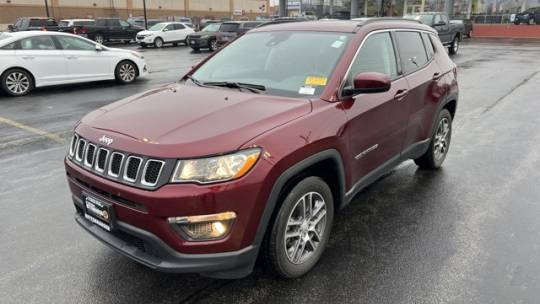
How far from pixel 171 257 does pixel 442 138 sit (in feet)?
13.1

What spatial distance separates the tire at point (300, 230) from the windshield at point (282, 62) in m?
0.77

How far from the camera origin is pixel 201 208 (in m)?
2.53

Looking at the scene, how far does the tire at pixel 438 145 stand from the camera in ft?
17.2

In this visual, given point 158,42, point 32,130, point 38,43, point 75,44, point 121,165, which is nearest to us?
point 121,165

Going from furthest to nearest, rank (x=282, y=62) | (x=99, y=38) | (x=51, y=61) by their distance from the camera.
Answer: (x=99, y=38), (x=51, y=61), (x=282, y=62)

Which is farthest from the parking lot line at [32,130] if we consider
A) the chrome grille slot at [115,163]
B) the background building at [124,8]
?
the background building at [124,8]

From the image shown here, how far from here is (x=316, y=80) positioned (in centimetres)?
350

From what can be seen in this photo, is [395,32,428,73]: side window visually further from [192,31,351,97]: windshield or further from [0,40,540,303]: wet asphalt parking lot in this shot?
[0,40,540,303]: wet asphalt parking lot

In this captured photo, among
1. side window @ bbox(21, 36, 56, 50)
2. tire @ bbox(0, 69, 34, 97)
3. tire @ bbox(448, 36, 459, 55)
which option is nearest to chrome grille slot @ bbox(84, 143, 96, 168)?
tire @ bbox(0, 69, 34, 97)

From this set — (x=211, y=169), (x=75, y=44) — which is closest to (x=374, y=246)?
(x=211, y=169)

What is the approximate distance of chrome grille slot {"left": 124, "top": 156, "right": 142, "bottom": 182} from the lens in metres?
2.63

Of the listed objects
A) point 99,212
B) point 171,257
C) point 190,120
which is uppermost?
point 190,120

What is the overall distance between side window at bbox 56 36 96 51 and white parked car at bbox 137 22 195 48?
17.1 m

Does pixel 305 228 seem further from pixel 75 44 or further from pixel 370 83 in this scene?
pixel 75 44
